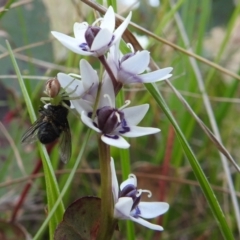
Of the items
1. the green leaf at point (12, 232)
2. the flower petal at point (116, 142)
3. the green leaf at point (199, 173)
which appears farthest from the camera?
the green leaf at point (12, 232)

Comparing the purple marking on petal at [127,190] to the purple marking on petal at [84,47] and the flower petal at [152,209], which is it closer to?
the flower petal at [152,209]

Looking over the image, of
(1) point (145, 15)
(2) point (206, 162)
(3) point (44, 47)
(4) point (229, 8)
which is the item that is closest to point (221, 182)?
(2) point (206, 162)

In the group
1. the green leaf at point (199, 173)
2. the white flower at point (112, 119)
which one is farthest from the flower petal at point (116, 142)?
the green leaf at point (199, 173)

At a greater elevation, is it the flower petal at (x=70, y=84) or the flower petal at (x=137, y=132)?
the flower petal at (x=70, y=84)

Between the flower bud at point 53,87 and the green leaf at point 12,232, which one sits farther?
the green leaf at point 12,232

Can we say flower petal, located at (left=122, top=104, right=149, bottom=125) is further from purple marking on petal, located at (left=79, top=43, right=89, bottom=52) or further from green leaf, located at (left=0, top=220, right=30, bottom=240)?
green leaf, located at (left=0, top=220, right=30, bottom=240)

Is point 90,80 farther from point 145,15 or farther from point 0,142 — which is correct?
point 145,15
